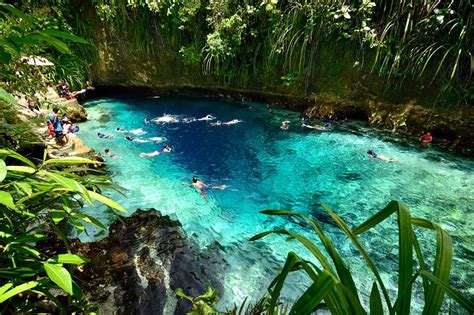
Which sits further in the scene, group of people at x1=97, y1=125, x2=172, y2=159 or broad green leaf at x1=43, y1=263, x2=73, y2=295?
group of people at x1=97, y1=125, x2=172, y2=159

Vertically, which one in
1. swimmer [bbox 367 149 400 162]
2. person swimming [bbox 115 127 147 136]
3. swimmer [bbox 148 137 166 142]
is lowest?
swimmer [bbox 148 137 166 142]

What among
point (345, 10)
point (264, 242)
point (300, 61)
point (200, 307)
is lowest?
point (264, 242)

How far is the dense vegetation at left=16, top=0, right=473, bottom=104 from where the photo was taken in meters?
8.89

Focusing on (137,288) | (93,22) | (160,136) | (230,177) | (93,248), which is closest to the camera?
(137,288)

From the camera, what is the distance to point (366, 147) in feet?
31.2

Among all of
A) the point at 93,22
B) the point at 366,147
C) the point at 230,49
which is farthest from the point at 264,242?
the point at 93,22

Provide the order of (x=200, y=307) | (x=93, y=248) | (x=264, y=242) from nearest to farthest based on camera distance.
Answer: (x=200, y=307) < (x=93, y=248) < (x=264, y=242)

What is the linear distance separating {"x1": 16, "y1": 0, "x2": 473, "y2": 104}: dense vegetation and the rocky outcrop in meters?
8.88

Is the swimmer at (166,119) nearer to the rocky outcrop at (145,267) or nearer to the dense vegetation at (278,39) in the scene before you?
the dense vegetation at (278,39)

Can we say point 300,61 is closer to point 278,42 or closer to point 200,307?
point 278,42

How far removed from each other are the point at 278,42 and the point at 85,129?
8.97 metres

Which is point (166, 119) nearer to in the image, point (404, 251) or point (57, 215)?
point (57, 215)

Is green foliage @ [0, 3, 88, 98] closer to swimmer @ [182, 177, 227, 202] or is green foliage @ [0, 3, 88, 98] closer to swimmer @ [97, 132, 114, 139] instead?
swimmer @ [182, 177, 227, 202]

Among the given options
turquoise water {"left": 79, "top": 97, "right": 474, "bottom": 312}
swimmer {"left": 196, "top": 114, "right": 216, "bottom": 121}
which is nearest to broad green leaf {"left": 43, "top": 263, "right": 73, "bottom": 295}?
turquoise water {"left": 79, "top": 97, "right": 474, "bottom": 312}
